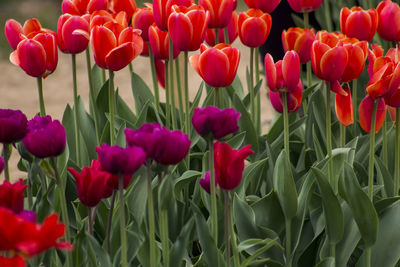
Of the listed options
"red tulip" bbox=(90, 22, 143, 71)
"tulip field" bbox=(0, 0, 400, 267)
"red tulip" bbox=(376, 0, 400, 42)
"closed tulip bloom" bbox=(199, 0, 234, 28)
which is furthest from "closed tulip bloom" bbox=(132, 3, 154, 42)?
"red tulip" bbox=(376, 0, 400, 42)

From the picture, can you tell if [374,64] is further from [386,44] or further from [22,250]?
[386,44]

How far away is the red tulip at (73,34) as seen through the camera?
1.15 metres

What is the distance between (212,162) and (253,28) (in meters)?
0.51

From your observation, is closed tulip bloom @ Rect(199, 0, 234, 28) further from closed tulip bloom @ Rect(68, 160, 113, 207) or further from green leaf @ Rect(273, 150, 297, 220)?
closed tulip bloom @ Rect(68, 160, 113, 207)

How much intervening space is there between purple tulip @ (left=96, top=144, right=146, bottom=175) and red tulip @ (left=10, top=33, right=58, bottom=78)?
42 cm

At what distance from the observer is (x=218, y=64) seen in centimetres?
107

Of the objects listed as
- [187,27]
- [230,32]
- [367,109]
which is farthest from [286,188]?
[230,32]

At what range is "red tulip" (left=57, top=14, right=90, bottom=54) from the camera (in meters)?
1.15

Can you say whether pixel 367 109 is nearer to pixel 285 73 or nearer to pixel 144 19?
pixel 285 73

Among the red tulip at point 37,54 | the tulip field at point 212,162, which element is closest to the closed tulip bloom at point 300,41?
the tulip field at point 212,162

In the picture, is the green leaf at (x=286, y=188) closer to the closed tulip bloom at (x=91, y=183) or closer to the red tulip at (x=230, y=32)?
the closed tulip bloom at (x=91, y=183)

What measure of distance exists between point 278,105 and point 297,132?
260 millimetres

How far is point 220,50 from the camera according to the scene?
3.51 feet

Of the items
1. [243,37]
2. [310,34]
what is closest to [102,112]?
[243,37]
